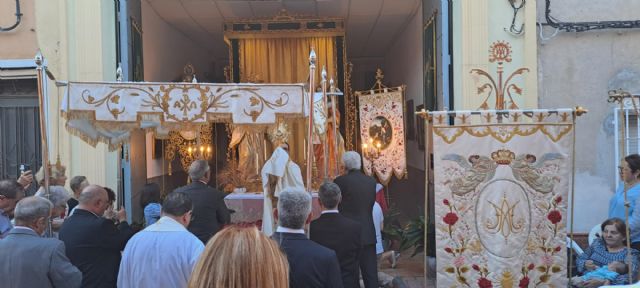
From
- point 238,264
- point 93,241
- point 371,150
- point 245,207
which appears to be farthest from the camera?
point 371,150

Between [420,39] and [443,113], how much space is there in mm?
5420

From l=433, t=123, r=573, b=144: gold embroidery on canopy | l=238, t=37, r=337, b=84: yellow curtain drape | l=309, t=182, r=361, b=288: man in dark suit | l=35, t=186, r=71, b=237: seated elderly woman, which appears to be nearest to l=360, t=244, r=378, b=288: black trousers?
l=309, t=182, r=361, b=288: man in dark suit

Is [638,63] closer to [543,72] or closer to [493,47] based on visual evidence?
[543,72]

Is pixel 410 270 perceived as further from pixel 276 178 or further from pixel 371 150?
pixel 276 178

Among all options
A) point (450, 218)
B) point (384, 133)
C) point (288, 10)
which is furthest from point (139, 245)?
point (288, 10)

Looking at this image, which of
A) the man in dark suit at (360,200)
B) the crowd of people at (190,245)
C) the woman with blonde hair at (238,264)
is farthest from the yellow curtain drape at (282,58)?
the woman with blonde hair at (238,264)

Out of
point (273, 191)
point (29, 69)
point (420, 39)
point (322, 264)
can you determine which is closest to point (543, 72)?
point (420, 39)

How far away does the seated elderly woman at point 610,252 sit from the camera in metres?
4.92

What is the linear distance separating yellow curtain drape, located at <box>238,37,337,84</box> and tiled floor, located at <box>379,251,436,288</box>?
475cm

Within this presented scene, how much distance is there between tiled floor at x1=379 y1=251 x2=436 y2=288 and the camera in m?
6.77

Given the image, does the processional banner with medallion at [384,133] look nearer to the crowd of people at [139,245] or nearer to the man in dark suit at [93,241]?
the crowd of people at [139,245]

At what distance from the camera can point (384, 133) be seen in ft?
28.5

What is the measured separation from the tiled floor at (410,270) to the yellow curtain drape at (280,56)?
4751 mm

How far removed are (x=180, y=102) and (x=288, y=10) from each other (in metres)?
6.08
